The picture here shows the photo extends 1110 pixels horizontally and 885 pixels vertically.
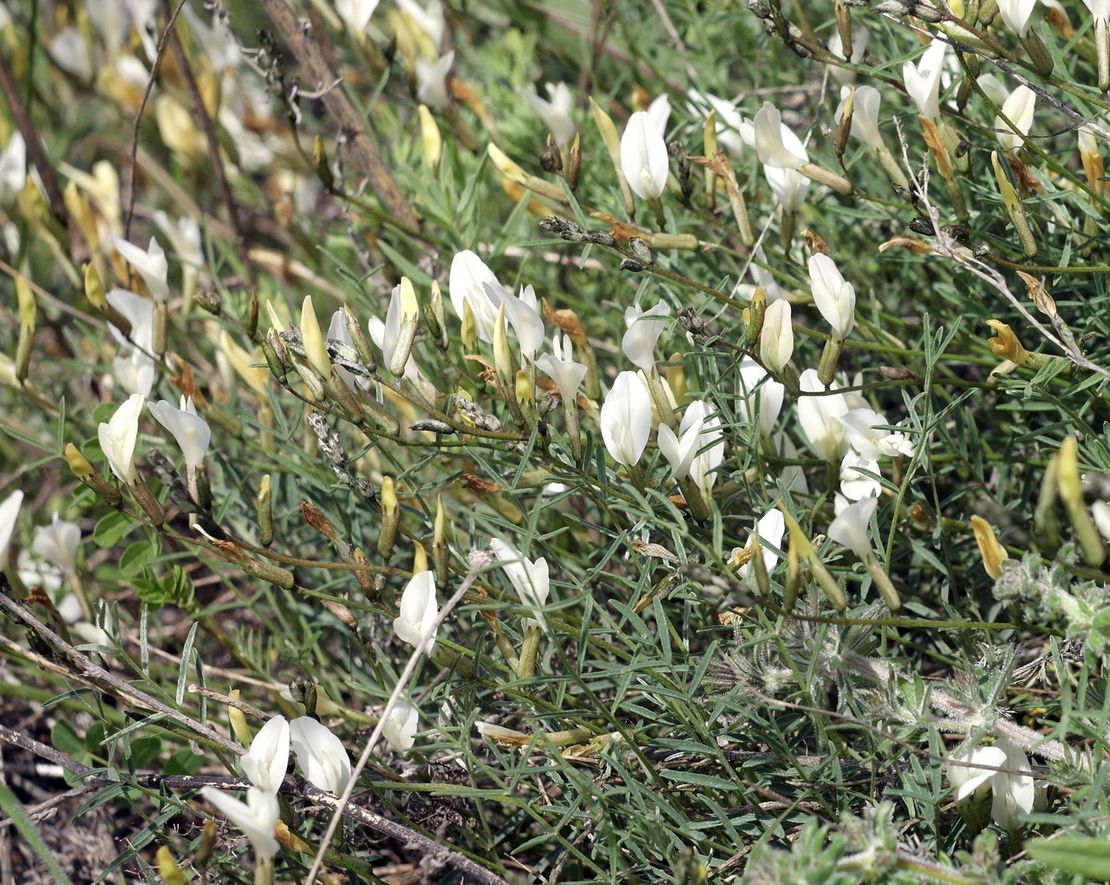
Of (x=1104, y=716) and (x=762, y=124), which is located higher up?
(x=762, y=124)

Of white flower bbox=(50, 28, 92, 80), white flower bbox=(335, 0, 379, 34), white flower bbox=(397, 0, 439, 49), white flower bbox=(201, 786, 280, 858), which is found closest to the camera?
white flower bbox=(201, 786, 280, 858)

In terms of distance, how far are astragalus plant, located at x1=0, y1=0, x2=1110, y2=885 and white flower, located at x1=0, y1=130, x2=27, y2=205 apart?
136mm

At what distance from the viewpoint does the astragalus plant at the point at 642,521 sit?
1.04 metres

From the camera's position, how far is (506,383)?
107cm

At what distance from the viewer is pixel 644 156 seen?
1300mm

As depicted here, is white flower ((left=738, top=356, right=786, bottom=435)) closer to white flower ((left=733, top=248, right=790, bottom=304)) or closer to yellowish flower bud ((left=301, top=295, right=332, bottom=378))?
white flower ((left=733, top=248, right=790, bottom=304))

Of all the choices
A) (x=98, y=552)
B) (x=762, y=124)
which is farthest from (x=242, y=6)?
(x=762, y=124)

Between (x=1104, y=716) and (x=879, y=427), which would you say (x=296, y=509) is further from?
(x=1104, y=716)

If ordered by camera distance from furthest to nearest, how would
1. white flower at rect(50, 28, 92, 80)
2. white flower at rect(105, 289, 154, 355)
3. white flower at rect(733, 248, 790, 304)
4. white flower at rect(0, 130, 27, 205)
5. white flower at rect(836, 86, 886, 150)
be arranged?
white flower at rect(50, 28, 92, 80) < white flower at rect(0, 130, 27, 205) < white flower at rect(105, 289, 154, 355) < white flower at rect(733, 248, 790, 304) < white flower at rect(836, 86, 886, 150)

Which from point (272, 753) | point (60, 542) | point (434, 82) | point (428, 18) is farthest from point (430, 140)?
point (272, 753)

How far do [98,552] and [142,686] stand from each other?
941 millimetres

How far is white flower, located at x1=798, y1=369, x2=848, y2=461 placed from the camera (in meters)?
1.19

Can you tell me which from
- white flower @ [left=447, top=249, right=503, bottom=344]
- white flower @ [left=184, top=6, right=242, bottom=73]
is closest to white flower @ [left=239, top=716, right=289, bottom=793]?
white flower @ [left=447, top=249, right=503, bottom=344]

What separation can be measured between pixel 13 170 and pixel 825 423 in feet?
5.21
